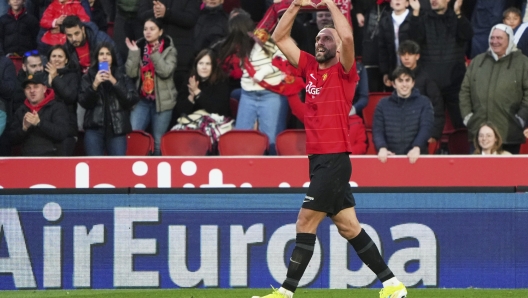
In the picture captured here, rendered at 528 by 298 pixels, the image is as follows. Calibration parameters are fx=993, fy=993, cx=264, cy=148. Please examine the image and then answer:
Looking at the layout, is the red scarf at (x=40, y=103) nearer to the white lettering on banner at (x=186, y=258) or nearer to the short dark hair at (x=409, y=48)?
the white lettering on banner at (x=186, y=258)

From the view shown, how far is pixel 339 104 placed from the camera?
22.9 feet

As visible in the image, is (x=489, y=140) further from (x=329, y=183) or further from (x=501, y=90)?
(x=329, y=183)

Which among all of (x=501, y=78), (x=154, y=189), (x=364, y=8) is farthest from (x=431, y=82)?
(x=154, y=189)

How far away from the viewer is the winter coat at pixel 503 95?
10688 millimetres

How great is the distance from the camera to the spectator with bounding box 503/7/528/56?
37.3 ft

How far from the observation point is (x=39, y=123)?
10602 millimetres

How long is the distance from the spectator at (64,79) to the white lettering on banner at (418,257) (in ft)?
13.6

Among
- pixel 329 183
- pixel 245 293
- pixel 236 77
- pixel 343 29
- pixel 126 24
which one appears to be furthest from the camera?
pixel 126 24

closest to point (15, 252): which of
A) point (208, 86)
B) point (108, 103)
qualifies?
point (108, 103)

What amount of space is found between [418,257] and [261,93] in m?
3.21

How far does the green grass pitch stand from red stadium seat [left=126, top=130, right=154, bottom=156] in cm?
305

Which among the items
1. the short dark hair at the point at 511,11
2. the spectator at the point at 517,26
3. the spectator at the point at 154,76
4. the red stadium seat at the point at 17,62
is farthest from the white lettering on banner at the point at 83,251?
the short dark hair at the point at 511,11

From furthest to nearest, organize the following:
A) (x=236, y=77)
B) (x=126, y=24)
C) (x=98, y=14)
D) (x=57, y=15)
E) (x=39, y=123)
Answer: (x=98, y=14), (x=126, y=24), (x=57, y=15), (x=236, y=77), (x=39, y=123)

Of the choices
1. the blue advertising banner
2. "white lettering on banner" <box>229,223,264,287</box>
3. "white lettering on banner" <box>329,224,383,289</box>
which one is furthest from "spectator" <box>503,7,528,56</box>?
"white lettering on banner" <box>229,223,264,287</box>
